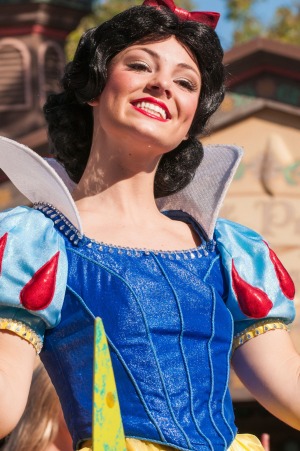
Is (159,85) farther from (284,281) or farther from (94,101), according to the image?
(284,281)

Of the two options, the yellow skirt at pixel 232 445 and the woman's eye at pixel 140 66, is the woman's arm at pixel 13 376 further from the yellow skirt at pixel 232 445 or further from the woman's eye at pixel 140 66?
the woman's eye at pixel 140 66

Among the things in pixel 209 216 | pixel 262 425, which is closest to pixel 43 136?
pixel 262 425

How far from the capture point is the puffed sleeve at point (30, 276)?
103 inches

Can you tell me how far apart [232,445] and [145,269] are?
0.41m

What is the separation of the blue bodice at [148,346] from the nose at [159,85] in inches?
13.6

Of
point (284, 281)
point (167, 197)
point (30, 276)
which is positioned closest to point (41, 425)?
point (167, 197)

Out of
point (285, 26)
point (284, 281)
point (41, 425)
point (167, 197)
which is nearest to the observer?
point (284, 281)

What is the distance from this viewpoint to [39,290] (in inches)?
103

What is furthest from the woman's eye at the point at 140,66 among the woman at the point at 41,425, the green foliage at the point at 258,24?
the green foliage at the point at 258,24

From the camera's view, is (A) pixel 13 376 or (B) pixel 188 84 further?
(B) pixel 188 84

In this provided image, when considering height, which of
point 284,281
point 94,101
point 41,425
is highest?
point 94,101

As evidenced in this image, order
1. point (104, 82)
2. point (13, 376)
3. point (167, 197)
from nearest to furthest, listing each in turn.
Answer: point (13, 376), point (104, 82), point (167, 197)

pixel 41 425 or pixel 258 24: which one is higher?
pixel 41 425

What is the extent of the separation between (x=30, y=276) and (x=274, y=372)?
0.59 m
